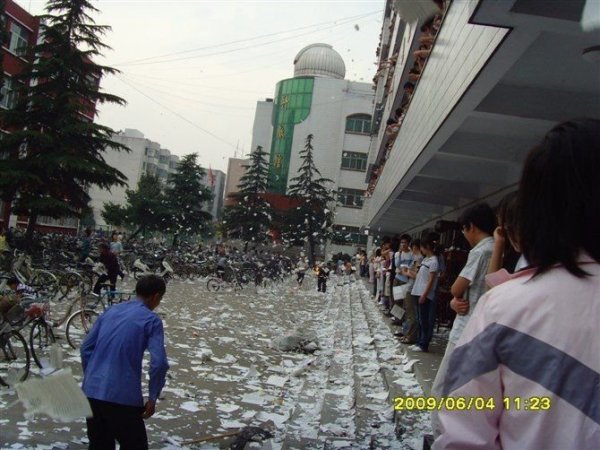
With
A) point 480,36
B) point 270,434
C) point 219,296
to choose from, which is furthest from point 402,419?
point 219,296

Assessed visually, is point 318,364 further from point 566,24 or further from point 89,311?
point 566,24

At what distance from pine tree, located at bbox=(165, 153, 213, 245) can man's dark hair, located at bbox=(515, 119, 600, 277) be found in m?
39.8

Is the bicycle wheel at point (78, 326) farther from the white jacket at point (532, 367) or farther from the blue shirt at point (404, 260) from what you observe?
the white jacket at point (532, 367)

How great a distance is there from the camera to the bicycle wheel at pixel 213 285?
16.6m

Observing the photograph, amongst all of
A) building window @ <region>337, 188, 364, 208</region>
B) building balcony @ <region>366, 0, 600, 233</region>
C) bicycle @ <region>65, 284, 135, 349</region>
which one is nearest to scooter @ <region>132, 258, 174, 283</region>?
bicycle @ <region>65, 284, 135, 349</region>

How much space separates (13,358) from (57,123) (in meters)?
14.9

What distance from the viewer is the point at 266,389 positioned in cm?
598

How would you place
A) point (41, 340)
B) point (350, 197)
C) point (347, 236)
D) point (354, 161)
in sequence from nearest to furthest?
point (41, 340), point (347, 236), point (350, 197), point (354, 161)

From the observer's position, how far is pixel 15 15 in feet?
89.5

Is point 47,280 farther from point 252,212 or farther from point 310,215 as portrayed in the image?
point 310,215

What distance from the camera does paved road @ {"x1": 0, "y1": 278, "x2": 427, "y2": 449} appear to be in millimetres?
4223

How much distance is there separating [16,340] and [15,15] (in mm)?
26783

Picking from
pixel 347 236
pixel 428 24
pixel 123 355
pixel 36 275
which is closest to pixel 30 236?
pixel 36 275

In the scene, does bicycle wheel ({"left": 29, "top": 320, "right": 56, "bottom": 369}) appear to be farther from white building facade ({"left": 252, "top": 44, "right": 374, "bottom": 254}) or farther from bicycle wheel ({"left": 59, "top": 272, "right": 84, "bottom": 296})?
white building facade ({"left": 252, "top": 44, "right": 374, "bottom": 254})
